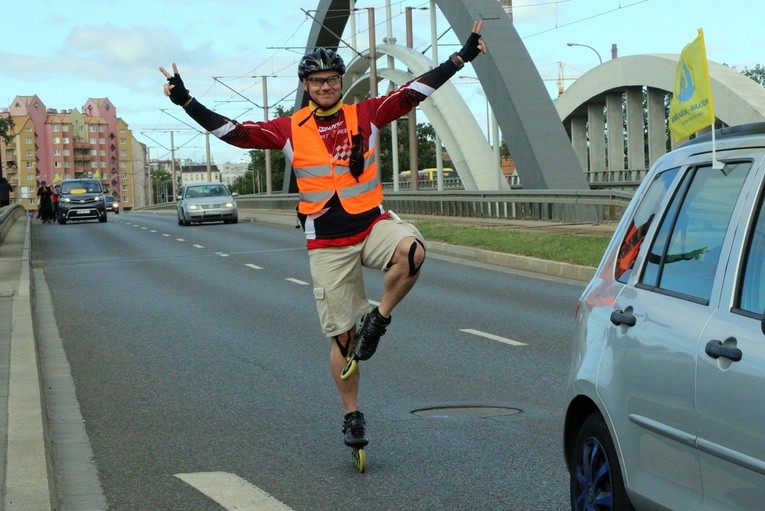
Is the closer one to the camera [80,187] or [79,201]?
A: [79,201]

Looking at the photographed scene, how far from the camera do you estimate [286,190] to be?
7888cm

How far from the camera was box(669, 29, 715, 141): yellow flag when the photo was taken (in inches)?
250

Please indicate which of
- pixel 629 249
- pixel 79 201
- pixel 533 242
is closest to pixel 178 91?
pixel 629 249

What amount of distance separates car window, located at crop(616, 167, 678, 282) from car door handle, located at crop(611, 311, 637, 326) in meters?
0.20

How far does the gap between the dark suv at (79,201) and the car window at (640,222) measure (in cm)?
5070

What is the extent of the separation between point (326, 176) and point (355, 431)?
1.27 metres

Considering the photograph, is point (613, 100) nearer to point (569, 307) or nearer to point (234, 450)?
point (569, 307)

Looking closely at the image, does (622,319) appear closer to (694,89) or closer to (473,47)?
(694,89)

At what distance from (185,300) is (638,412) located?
13.8 meters

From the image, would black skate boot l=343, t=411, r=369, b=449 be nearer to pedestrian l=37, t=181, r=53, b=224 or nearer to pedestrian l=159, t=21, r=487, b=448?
pedestrian l=159, t=21, r=487, b=448

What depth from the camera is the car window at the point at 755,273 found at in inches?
Answer: 161

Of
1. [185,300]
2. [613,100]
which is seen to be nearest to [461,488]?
[185,300]

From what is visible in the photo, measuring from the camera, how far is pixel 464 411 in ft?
28.9


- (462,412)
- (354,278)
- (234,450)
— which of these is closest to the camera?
(354,278)
